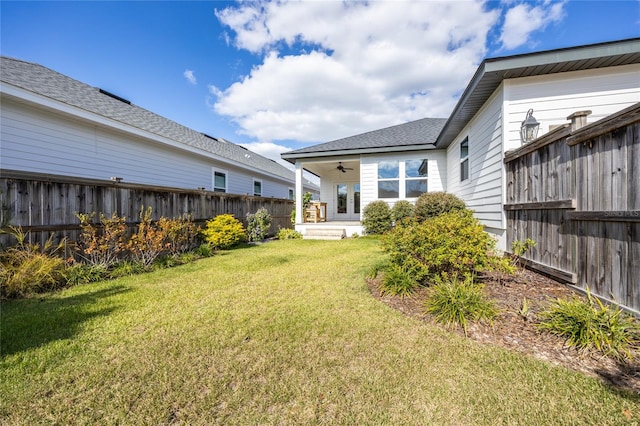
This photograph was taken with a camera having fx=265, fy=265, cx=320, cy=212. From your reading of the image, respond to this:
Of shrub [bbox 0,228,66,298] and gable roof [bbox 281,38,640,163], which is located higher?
gable roof [bbox 281,38,640,163]

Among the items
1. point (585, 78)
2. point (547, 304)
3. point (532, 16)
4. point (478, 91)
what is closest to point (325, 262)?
point (547, 304)

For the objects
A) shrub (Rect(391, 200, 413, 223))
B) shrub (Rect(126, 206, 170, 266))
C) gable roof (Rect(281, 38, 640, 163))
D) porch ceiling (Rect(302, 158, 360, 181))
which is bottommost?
shrub (Rect(126, 206, 170, 266))

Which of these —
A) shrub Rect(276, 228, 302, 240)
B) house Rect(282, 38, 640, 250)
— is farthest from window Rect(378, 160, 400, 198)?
shrub Rect(276, 228, 302, 240)

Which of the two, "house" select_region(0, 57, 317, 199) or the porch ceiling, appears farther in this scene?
the porch ceiling

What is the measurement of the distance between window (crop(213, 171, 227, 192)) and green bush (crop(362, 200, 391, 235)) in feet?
22.8

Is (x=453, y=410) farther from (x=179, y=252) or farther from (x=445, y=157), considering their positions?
(x=445, y=157)

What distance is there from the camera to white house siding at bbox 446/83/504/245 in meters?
5.84

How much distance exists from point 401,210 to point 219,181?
8.32 metres

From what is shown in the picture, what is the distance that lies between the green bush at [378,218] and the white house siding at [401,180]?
77 centimetres

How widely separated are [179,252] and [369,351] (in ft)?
20.2

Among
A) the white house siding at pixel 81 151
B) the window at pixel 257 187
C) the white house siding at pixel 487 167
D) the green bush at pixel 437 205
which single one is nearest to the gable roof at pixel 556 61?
the white house siding at pixel 487 167

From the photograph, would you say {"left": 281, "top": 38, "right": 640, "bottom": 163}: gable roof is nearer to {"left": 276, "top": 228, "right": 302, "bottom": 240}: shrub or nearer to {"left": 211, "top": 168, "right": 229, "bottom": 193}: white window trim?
{"left": 276, "top": 228, "right": 302, "bottom": 240}: shrub

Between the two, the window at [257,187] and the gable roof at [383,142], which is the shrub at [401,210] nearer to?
the gable roof at [383,142]

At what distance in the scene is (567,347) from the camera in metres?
2.32
